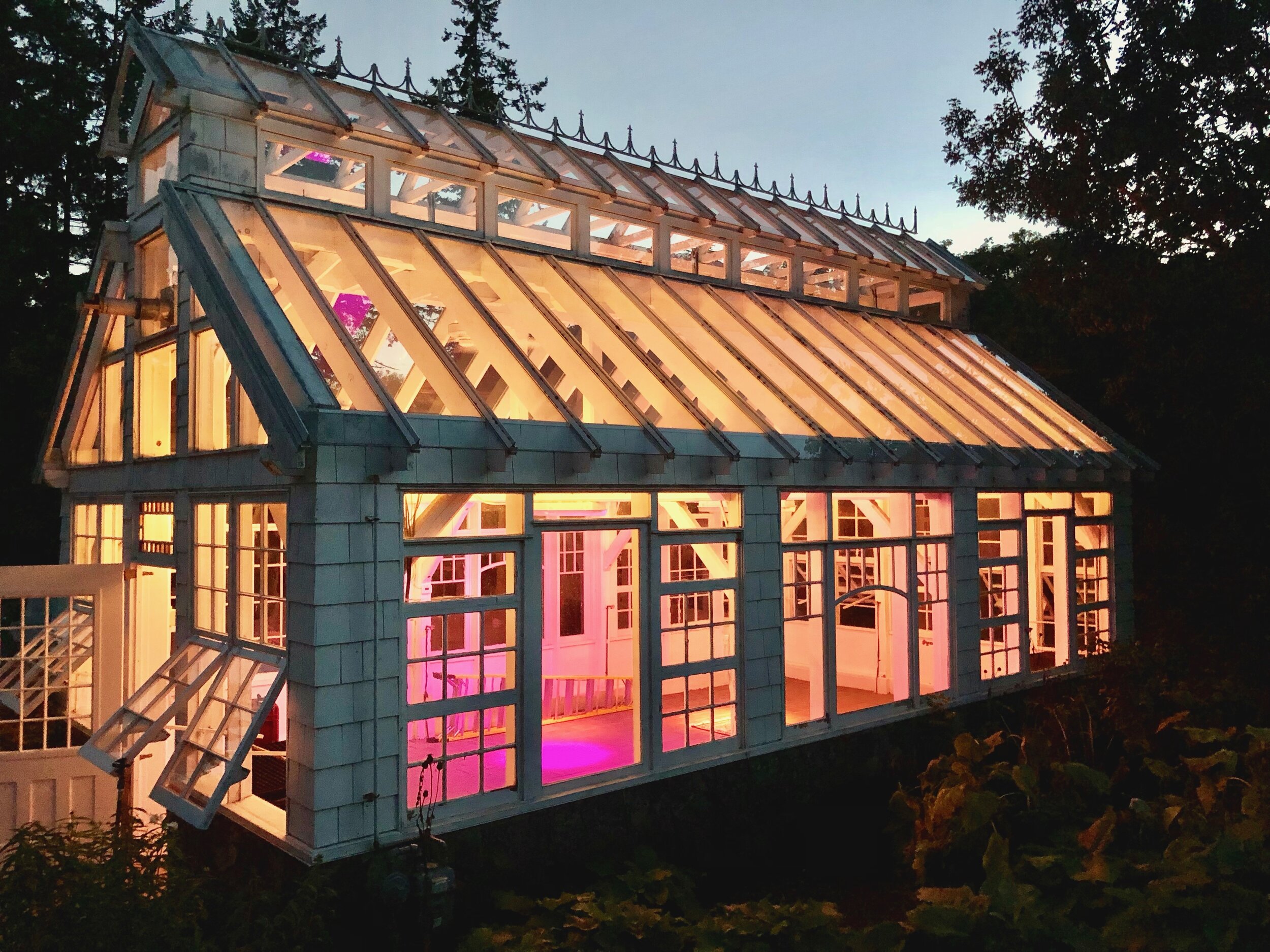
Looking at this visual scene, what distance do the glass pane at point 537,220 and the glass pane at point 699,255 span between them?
4.60 feet

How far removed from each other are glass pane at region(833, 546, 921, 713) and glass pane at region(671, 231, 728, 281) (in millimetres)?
3594

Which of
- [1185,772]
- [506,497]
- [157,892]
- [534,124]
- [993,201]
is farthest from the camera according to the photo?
[993,201]

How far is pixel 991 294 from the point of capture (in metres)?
27.9

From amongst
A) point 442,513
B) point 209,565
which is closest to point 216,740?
point 209,565

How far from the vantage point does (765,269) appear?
11219mm

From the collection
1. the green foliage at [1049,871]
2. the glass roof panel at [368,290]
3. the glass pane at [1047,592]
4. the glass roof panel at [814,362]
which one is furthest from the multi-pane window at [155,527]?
the glass pane at [1047,592]

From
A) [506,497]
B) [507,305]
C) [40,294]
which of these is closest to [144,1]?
[40,294]

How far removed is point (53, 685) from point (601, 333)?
584 cm

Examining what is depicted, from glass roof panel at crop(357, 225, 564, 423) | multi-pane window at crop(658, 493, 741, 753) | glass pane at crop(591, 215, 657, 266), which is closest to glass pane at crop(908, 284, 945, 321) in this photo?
glass pane at crop(591, 215, 657, 266)

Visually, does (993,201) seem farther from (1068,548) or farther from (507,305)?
(507,305)

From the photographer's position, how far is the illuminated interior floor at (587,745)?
797 centimetres

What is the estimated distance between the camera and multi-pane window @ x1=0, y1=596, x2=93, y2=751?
314 inches

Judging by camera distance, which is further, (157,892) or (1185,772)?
(1185,772)

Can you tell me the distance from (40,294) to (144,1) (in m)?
7.94
